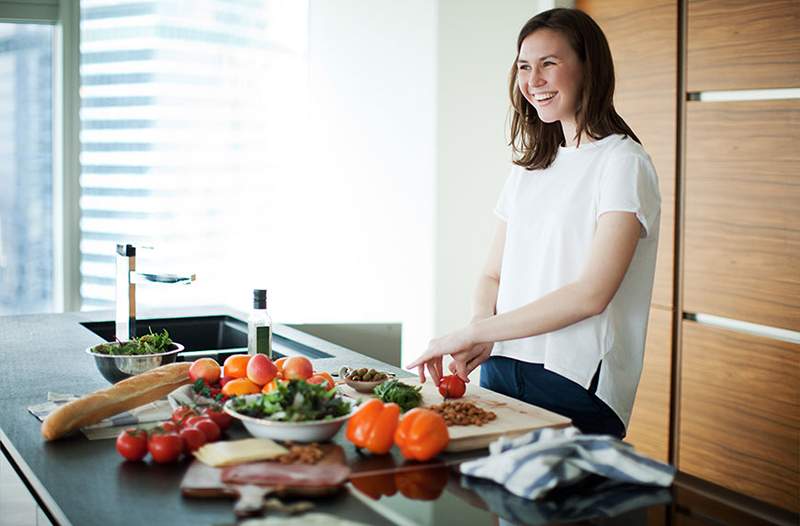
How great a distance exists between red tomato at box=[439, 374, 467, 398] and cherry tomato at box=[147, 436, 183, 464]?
0.55m

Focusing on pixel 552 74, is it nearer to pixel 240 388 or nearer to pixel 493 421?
pixel 493 421

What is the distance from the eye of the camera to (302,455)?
1.51 meters

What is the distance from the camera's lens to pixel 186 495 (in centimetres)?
140

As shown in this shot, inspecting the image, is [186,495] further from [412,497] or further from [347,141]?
[347,141]

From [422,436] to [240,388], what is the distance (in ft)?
1.55

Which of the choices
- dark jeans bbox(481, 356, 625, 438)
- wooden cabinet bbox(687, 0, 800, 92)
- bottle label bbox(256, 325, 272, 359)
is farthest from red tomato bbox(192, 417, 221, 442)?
wooden cabinet bbox(687, 0, 800, 92)

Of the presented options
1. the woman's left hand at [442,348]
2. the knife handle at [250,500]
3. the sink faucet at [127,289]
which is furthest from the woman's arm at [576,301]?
the sink faucet at [127,289]

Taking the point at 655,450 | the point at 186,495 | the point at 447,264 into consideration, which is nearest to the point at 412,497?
the point at 186,495

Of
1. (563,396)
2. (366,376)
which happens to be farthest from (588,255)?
(366,376)

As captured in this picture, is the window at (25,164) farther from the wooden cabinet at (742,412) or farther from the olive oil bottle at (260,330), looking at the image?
the wooden cabinet at (742,412)

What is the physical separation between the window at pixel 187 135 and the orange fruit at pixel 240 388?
2.83m

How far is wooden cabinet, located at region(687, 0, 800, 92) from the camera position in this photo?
9.96 feet

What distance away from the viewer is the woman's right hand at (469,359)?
6.82 feet

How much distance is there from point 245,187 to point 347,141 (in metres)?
0.56
